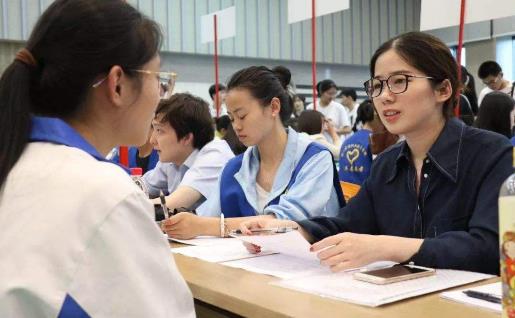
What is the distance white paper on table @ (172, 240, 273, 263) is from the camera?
136 centimetres

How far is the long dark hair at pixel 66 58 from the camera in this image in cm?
86

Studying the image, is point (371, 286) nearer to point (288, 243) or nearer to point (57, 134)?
point (288, 243)

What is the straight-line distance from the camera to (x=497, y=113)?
2.84 metres

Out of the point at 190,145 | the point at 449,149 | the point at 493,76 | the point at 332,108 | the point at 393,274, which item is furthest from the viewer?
the point at 332,108

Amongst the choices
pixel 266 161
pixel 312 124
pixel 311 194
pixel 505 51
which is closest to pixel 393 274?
pixel 311 194

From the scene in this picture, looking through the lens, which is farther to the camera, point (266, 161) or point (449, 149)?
point (266, 161)

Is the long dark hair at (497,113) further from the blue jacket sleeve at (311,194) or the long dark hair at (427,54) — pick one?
the long dark hair at (427,54)

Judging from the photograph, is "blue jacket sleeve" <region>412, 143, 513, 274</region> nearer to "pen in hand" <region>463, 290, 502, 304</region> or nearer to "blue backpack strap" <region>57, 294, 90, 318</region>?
"pen in hand" <region>463, 290, 502, 304</region>

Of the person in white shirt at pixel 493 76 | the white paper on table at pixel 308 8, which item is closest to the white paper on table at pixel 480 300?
the white paper on table at pixel 308 8

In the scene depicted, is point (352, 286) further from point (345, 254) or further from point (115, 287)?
point (115, 287)

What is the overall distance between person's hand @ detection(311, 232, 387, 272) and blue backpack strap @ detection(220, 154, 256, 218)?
82 centimetres

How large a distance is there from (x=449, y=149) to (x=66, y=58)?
88 centimetres

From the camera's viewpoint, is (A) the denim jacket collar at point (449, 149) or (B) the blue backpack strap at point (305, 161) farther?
(B) the blue backpack strap at point (305, 161)

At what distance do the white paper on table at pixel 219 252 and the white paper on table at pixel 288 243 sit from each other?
70 millimetres
